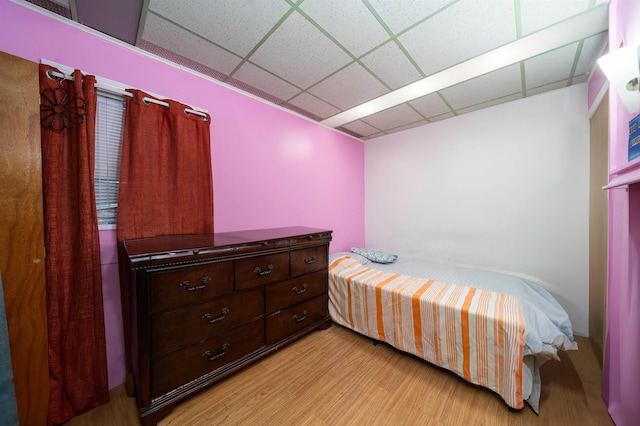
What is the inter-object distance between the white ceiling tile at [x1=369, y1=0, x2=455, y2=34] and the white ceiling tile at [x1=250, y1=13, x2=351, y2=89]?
0.39 m

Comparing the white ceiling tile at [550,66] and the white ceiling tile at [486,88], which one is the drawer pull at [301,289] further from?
the white ceiling tile at [550,66]

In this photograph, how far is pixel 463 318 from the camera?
154 cm

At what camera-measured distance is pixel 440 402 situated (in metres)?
1.42

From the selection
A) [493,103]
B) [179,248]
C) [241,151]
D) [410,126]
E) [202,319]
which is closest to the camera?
[179,248]

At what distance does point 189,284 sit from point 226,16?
5.60 ft

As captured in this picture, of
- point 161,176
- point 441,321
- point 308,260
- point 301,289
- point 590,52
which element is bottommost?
point 441,321

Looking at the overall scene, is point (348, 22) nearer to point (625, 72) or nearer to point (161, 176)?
point (625, 72)

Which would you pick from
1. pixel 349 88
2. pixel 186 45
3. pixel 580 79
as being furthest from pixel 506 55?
pixel 186 45

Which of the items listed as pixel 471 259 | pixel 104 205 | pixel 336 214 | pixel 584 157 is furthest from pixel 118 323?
pixel 584 157

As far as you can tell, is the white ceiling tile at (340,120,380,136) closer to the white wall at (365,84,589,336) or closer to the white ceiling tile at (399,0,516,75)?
the white wall at (365,84,589,336)

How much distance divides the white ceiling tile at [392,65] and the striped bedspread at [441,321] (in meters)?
1.96

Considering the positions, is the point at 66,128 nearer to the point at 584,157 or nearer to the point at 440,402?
the point at 440,402

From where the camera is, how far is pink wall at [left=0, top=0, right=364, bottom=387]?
131cm

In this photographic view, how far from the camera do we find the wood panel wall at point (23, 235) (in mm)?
1111
